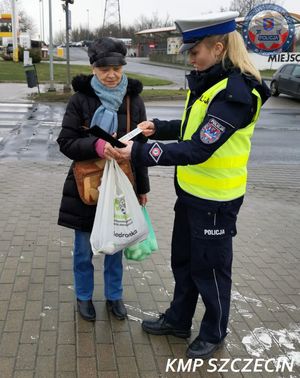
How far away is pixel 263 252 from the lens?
4.59 metres

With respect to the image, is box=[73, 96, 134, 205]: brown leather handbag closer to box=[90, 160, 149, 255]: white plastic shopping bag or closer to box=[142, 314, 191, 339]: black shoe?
box=[90, 160, 149, 255]: white plastic shopping bag

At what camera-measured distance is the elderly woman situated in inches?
111

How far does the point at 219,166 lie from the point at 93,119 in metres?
0.87

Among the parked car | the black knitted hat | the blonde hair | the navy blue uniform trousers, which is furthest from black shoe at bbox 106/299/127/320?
the parked car

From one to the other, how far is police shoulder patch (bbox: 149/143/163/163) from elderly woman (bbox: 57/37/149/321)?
0.29m

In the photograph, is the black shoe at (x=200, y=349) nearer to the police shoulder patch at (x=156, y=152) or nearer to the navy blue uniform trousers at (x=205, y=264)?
the navy blue uniform trousers at (x=205, y=264)

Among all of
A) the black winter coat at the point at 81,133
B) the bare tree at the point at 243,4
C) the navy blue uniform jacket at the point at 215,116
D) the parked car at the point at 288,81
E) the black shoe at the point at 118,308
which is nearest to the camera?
the navy blue uniform jacket at the point at 215,116

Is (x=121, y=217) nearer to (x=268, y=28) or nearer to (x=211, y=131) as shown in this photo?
(x=211, y=131)

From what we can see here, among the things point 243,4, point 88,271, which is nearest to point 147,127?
point 88,271

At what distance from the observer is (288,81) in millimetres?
20953

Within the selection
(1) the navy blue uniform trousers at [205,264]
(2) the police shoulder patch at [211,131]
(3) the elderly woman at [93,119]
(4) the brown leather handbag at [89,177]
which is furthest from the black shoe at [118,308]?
(2) the police shoulder patch at [211,131]

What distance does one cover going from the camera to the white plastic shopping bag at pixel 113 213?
9.21 ft

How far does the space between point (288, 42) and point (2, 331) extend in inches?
1384

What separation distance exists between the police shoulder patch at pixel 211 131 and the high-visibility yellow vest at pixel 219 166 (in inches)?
5.1
